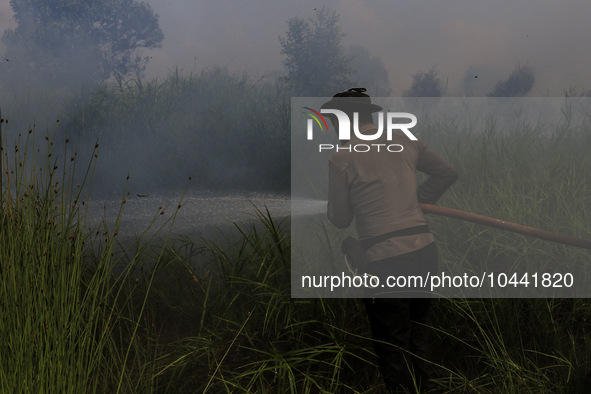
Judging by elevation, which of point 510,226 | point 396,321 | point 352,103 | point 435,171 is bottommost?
point 396,321

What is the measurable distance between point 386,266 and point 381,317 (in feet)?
0.97

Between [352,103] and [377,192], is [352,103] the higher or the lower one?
the higher one

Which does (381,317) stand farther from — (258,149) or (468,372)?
(258,149)

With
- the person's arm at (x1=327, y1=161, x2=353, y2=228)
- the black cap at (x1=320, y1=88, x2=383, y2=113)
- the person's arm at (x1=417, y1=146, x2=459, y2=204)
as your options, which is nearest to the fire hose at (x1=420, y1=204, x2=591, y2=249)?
the person's arm at (x1=417, y1=146, x2=459, y2=204)

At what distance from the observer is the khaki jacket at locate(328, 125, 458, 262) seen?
7.36ft

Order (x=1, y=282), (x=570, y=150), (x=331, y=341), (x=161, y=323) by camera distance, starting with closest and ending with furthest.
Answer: (x=1, y=282) < (x=331, y=341) < (x=161, y=323) < (x=570, y=150)

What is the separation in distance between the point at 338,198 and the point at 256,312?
122cm

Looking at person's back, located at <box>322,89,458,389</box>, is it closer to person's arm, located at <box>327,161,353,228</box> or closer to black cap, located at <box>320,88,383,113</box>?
person's arm, located at <box>327,161,353,228</box>

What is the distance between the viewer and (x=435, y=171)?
8.32ft

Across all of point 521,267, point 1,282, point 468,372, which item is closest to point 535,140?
point 521,267

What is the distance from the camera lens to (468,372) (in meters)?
2.80

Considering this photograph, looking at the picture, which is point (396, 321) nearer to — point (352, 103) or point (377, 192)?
point (377, 192)

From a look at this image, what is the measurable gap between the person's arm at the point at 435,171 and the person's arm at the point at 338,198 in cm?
58

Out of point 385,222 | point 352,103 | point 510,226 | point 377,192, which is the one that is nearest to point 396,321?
point 385,222
